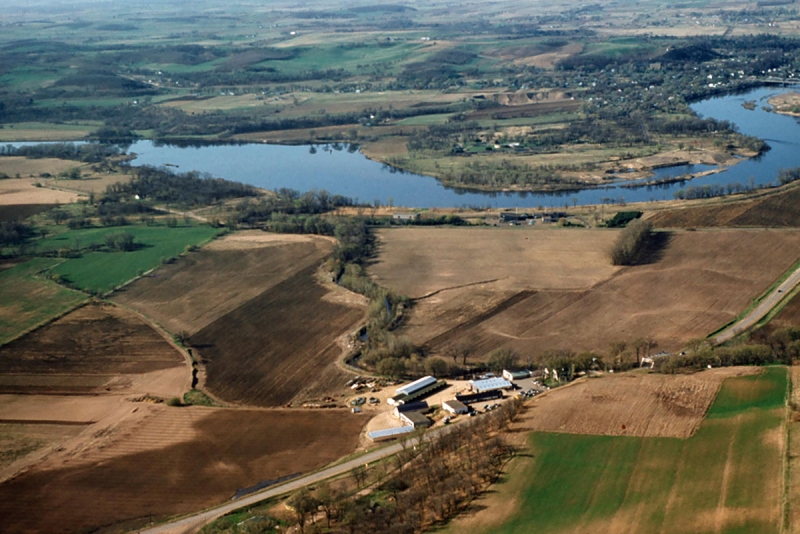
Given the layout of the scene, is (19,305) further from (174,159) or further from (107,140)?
(107,140)

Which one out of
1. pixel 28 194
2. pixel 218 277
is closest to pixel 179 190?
pixel 28 194

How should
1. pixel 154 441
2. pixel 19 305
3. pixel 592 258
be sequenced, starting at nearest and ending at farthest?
1. pixel 154 441
2. pixel 19 305
3. pixel 592 258

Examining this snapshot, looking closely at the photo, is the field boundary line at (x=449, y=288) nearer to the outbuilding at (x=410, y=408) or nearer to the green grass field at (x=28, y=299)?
the outbuilding at (x=410, y=408)

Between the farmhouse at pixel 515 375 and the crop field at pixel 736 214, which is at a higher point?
the crop field at pixel 736 214

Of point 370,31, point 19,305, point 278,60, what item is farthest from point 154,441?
point 370,31

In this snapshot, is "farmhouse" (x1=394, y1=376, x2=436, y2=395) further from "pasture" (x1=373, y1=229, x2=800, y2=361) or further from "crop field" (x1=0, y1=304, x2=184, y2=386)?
"crop field" (x1=0, y1=304, x2=184, y2=386)

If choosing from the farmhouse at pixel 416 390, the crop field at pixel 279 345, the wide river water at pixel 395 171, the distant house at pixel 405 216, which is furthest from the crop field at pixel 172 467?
the wide river water at pixel 395 171
